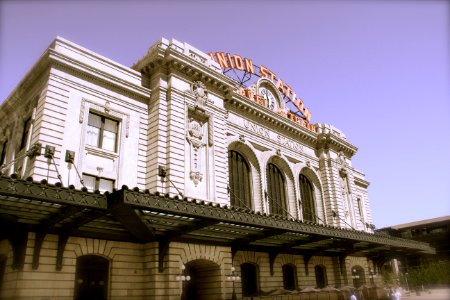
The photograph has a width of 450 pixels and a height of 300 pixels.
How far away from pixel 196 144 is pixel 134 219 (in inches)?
343

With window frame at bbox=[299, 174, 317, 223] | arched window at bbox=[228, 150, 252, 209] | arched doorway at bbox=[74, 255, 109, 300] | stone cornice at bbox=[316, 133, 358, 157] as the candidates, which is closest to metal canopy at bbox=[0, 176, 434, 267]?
arched doorway at bbox=[74, 255, 109, 300]

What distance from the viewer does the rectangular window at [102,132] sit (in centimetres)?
2174

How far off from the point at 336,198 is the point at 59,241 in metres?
26.9

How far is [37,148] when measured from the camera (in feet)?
59.8

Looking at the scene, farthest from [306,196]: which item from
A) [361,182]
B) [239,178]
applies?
[361,182]

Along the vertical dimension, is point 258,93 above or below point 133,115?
above

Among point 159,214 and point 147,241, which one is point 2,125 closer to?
point 147,241

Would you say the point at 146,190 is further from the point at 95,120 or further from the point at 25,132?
the point at 25,132

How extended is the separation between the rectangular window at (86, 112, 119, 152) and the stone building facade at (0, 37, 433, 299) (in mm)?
67

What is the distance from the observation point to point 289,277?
2939cm

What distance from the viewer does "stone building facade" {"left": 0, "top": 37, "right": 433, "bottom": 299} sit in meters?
16.2

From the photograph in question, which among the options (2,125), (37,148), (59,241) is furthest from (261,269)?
(2,125)

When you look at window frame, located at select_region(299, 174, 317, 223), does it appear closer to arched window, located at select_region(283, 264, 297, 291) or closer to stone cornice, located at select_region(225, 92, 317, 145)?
stone cornice, located at select_region(225, 92, 317, 145)

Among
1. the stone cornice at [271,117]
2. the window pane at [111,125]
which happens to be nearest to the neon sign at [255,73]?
the stone cornice at [271,117]
